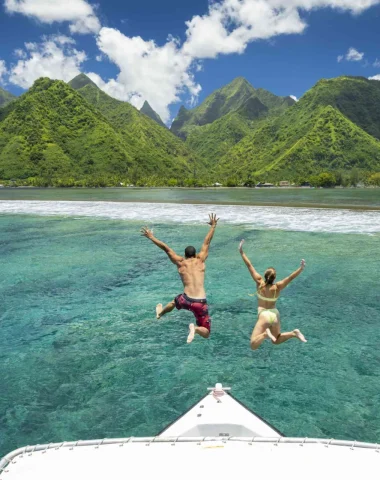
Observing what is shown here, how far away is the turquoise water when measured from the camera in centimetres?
984

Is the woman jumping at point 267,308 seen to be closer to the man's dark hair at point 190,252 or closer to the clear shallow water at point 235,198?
the man's dark hair at point 190,252

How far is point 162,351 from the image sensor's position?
13.3 metres

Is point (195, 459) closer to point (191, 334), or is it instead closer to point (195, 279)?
point (191, 334)

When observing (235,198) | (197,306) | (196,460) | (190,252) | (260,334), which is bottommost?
(235,198)

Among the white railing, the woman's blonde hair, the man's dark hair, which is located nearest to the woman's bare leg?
the woman's blonde hair

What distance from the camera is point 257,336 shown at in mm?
9133

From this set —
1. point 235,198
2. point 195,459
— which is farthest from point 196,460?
point 235,198

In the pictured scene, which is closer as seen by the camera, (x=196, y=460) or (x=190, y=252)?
(x=196, y=460)

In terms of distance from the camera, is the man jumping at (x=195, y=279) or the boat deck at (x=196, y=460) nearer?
the boat deck at (x=196, y=460)

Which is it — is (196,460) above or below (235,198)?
above

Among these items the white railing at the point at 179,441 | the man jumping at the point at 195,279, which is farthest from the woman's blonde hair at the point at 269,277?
the white railing at the point at 179,441

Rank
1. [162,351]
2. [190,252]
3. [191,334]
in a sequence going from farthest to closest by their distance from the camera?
[162,351]
[190,252]
[191,334]

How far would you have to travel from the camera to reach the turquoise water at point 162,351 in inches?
387

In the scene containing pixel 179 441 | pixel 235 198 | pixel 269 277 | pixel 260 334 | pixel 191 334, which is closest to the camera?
pixel 179 441
